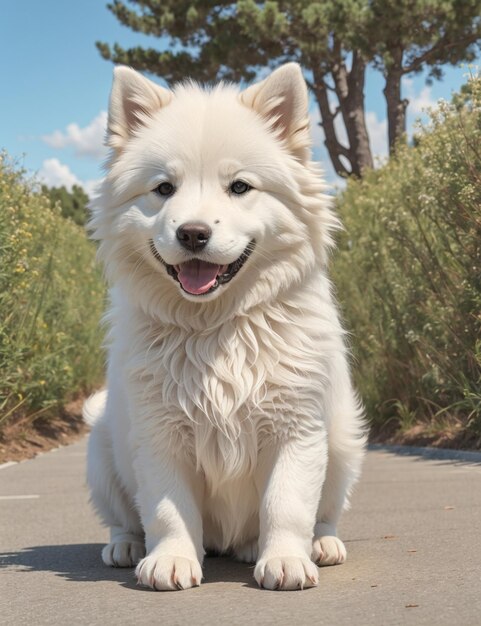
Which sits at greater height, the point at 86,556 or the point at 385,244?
the point at 385,244

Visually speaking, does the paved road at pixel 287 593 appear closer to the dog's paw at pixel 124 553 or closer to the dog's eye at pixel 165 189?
the dog's paw at pixel 124 553

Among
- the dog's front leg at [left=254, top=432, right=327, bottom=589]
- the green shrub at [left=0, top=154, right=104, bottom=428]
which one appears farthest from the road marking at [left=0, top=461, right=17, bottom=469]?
the dog's front leg at [left=254, top=432, right=327, bottom=589]

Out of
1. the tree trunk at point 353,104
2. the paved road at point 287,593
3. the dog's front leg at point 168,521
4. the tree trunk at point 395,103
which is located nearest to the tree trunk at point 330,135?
the tree trunk at point 353,104

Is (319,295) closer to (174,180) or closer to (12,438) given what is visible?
(174,180)

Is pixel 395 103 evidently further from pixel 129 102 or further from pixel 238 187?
pixel 238 187

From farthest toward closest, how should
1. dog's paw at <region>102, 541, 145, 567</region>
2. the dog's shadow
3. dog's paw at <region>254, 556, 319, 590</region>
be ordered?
1. dog's paw at <region>102, 541, 145, 567</region>
2. the dog's shadow
3. dog's paw at <region>254, 556, 319, 590</region>

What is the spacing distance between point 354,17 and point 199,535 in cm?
1945

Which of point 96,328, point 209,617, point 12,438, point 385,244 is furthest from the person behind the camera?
point 96,328

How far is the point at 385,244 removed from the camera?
13570mm

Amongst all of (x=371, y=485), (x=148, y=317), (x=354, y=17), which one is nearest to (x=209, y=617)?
(x=148, y=317)

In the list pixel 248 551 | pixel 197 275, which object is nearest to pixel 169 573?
pixel 248 551

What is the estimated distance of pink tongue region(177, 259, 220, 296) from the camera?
13.4 ft

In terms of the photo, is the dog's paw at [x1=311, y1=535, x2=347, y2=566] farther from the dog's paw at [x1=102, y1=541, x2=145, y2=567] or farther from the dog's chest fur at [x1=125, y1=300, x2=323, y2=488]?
the dog's paw at [x1=102, y1=541, x2=145, y2=567]

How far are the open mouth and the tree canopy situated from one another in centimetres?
1770
